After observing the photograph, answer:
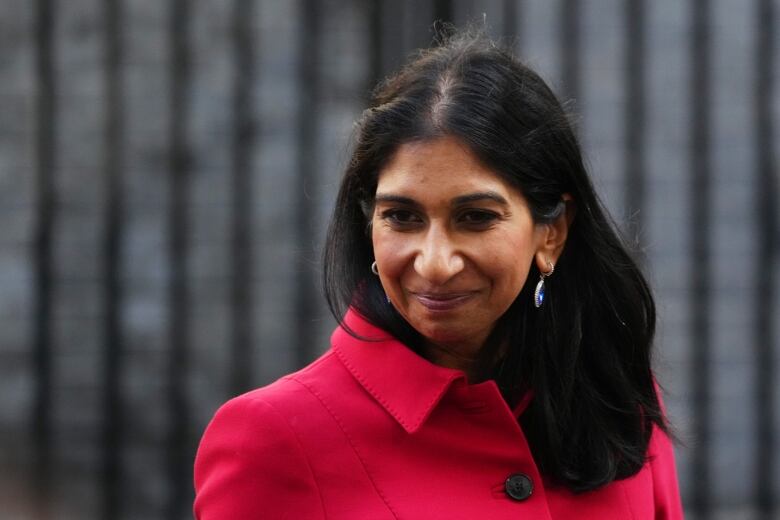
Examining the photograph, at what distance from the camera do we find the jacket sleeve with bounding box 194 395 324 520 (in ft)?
5.94

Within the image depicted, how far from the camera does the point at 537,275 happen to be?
6.78 feet

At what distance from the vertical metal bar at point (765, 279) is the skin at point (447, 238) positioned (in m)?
2.24

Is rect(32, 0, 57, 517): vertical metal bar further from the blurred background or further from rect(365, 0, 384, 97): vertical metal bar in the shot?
rect(365, 0, 384, 97): vertical metal bar

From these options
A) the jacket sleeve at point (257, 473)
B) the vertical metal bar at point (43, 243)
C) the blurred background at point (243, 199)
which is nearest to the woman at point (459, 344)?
the jacket sleeve at point (257, 473)

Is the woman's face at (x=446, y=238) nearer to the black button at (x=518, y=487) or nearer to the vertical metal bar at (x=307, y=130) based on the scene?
the black button at (x=518, y=487)

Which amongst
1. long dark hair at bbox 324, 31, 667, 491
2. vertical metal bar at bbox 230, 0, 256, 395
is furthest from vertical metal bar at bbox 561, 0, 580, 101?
long dark hair at bbox 324, 31, 667, 491

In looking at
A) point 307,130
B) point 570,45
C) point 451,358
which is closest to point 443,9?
point 570,45

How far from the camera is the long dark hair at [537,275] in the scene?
192cm

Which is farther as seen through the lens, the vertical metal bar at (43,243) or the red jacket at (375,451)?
the vertical metal bar at (43,243)

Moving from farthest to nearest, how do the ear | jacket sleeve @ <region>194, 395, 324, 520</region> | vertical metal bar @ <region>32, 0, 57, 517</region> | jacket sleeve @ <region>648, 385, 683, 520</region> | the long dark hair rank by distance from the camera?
1. vertical metal bar @ <region>32, 0, 57, 517</region>
2. jacket sleeve @ <region>648, 385, 683, 520</region>
3. the ear
4. the long dark hair
5. jacket sleeve @ <region>194, 395, 324, 520</region>

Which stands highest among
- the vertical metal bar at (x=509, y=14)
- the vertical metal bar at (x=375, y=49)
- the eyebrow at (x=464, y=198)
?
the vertical metal bar at (x=509, y=14)

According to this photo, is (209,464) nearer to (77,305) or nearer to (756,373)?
(77,305)

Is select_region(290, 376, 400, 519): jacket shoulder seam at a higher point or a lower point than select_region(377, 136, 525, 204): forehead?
lower

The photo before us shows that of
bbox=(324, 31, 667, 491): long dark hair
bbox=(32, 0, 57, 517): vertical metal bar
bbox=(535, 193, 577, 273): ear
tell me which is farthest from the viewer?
bbox=(32, 0, 57, 517): vertical metal bar
